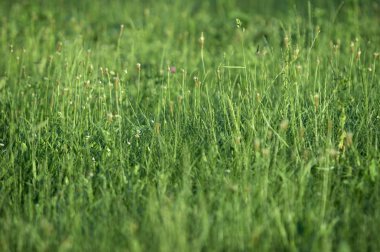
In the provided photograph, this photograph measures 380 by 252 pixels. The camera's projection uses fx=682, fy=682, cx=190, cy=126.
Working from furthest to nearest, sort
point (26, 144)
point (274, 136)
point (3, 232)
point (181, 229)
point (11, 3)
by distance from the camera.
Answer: point (11, 3) < point (26, 144) < point (274, 136) < point (3, 232) < point (181, 229)

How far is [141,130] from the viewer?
149 inches

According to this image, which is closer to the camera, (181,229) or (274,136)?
(181,229)

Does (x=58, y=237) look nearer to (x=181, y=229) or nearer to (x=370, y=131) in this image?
(x=181, y=229)

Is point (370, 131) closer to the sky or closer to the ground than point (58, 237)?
closer to the sky

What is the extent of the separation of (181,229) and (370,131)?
1.37 metres

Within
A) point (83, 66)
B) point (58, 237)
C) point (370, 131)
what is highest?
point (83, 66)

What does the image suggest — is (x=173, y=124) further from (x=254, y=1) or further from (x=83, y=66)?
(x=254, y=1)

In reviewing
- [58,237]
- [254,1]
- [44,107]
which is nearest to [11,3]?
[254,1]

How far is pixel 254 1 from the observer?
758 cm

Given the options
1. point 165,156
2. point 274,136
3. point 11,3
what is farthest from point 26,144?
point 11,3

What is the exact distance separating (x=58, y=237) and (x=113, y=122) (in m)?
1.13

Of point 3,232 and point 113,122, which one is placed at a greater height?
point 113,122

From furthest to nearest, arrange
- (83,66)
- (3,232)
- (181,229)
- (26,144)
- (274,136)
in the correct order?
1. (83,66)
2. (26,144)
3. (274,136)
4. (3,232)
5. (181,229)

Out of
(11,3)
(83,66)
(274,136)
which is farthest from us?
(11,3)
